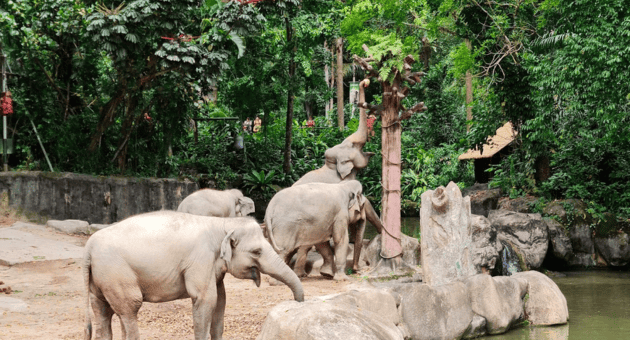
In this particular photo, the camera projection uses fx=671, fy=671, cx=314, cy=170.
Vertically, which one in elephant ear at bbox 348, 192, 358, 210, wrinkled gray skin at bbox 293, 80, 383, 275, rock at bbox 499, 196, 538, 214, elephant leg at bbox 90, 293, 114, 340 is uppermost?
wrinkled gray skin at bbox 293, 80, 383, 275

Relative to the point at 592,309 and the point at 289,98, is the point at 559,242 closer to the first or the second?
the point at 592,309

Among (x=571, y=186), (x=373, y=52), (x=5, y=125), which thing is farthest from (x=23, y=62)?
(x=571, y=186)

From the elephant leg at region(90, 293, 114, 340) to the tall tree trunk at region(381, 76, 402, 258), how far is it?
5.41m

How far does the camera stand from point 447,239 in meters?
9.26

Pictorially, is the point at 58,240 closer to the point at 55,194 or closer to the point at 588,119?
the point at 55,194

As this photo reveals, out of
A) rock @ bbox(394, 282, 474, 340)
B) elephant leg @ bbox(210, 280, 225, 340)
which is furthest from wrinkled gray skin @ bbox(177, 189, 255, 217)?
elephant leg @ bbox(210, 280, 225, 340)

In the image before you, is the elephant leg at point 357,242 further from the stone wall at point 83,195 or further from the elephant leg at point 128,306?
the stone wall at point 83,195

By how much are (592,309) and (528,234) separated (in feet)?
12.1

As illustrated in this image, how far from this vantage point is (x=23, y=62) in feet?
47.3

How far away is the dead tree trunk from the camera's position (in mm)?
10438

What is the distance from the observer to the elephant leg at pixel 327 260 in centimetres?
1035

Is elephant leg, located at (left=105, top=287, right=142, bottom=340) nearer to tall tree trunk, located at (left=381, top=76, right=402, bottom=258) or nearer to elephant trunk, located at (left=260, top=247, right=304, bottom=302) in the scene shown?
elephant trunk, located at (left=260, top=247, right=304, bottom=302)

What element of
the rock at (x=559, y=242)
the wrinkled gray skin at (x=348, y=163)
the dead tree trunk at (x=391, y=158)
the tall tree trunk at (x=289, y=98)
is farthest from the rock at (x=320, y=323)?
the tall tree trunk at (x=289, y=98)

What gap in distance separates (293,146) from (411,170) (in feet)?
14.5
